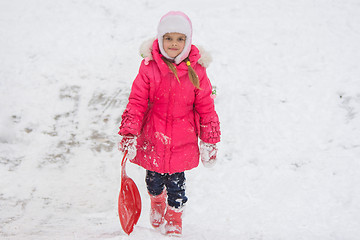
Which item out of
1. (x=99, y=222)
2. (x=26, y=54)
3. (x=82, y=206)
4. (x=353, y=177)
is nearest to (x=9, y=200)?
(x=82, y=206)

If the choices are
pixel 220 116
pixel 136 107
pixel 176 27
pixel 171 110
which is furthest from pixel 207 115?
pixel 220 116

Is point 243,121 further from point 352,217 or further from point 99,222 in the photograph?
point 99,222

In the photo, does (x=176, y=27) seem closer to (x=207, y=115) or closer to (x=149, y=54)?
(x=149, y=54)

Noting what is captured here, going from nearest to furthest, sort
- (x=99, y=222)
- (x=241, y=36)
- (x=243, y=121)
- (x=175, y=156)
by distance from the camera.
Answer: (x=175, y=156)
(x=99, y=222)
(x=243, y=121)
(x=241, y=36)

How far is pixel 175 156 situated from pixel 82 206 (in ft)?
4.67

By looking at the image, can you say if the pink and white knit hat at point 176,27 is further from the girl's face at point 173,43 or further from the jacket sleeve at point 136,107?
the jacket sleeve at point 136,107

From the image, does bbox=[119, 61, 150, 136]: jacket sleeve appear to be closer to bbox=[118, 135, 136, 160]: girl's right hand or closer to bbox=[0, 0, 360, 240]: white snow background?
bbox=[118, 135, 136, 160]: girl's right hand

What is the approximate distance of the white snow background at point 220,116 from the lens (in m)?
3.37

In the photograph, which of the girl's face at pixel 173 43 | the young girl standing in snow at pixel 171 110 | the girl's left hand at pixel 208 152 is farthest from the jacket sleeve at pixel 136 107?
the girl's left hand at pixel 208 152

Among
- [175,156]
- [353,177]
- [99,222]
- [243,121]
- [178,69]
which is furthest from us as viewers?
[243,121]

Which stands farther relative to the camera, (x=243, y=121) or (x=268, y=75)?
(x=268, y=75)

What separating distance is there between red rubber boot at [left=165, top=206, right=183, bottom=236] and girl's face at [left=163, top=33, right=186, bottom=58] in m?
1.43

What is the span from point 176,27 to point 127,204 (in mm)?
1542

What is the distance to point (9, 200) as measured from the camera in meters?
3.44
